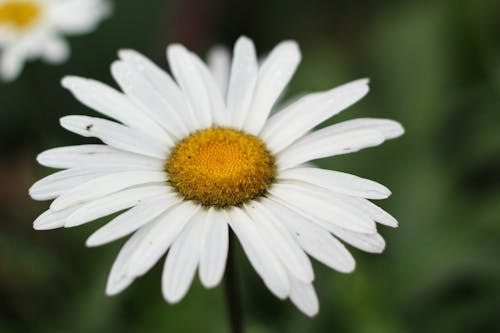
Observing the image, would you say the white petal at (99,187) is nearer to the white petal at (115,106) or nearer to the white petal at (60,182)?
the white petal at (60,182)

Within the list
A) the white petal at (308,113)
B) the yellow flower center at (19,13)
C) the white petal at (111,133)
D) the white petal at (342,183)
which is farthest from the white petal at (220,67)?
the yellow flower center at (19,13)

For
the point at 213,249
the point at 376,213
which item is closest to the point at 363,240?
the point at 376,213

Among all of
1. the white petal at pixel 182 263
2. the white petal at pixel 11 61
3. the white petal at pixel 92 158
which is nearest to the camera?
the white petal at pixel 182 263

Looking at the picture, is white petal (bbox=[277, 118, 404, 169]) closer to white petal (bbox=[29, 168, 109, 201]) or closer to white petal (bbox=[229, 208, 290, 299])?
white petal (bbox=[229, 208, 290, 299])

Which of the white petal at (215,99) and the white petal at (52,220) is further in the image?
the white petal at (215,99)

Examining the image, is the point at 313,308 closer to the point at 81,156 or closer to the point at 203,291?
the point at 81,156

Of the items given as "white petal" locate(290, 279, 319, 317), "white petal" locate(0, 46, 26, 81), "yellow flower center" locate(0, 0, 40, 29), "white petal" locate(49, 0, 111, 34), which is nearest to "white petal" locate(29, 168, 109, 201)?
"white petal" locate(290, 279, 319, 317)

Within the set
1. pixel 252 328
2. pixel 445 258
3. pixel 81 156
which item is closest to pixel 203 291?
pixel 252 328

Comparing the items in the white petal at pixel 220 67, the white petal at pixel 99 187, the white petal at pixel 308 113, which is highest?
the white petal at pixel 220 67
